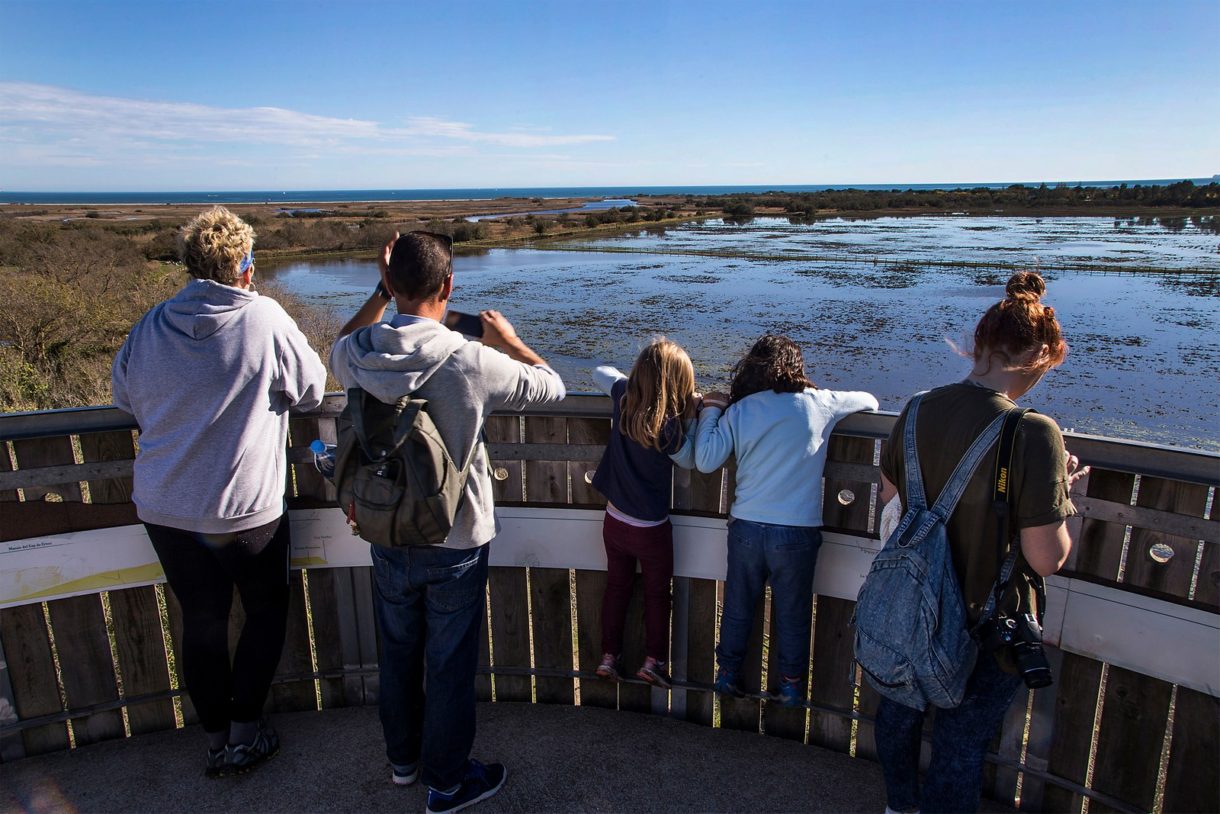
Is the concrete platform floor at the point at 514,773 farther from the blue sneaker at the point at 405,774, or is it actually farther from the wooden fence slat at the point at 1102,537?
the wooden fence slat at the point at 1102,537

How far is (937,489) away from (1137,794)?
1.33 m

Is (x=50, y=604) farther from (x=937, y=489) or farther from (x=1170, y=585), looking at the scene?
(x=1170, y=585)

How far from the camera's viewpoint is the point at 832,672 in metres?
2.93

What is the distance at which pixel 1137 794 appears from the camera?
2.46m

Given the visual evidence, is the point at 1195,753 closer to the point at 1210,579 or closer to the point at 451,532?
the point at 1210,579

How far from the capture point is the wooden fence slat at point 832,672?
113 inches

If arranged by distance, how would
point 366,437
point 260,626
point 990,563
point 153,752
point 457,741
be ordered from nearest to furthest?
point 990,563 < point 366,437 < point 457,741 < point 260,626 < point 153,752

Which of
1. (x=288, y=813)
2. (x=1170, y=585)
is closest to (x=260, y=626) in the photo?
(x=288, y=813)

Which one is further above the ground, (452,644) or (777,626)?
(452,644)

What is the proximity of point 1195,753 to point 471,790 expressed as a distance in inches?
88.9

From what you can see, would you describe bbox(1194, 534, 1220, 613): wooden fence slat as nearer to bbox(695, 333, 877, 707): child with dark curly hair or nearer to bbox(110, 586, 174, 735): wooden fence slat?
bbox(695, 333, 877, 707): child with dark curly hair

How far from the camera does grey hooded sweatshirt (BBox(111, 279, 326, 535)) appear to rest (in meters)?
2.38

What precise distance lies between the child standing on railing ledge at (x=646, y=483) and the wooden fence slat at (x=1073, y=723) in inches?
52.8

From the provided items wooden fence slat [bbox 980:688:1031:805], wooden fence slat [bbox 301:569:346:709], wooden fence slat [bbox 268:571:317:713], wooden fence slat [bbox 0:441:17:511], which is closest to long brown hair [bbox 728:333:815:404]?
wooden fence slat [bbox 980:688:1031:805]
